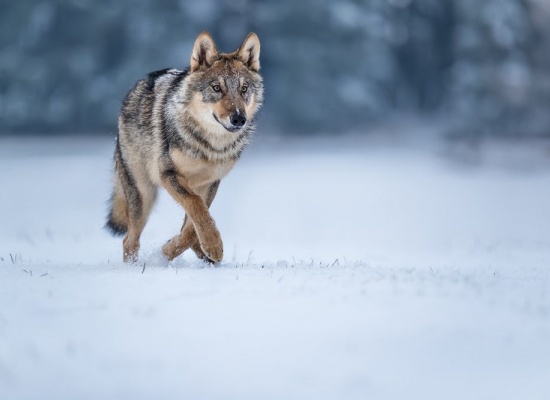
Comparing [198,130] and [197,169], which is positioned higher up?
[198,130]

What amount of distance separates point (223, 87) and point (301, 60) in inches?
875

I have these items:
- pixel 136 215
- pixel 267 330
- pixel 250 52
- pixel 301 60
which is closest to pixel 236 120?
pixel 250 52

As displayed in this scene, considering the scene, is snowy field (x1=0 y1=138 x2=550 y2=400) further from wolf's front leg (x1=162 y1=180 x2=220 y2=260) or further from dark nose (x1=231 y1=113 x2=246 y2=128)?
dark nose (x1=231 y1=113 x2=246 y2=128)

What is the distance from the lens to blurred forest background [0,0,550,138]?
1113 inches

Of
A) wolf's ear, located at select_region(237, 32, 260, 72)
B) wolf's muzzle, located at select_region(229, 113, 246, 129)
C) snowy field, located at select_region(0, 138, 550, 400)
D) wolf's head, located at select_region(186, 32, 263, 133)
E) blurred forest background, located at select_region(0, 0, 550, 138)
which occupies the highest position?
blurred forest background, located at select_region(0, 0, 550, 138)

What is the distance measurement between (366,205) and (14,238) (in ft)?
24.0

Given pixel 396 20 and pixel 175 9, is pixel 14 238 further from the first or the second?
pixel 396 20

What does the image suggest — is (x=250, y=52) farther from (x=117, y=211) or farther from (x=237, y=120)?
(x=117, y=211)

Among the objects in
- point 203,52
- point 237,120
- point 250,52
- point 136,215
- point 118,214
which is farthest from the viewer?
point 118,214

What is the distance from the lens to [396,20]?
31.7 meters

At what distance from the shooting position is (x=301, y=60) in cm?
2892

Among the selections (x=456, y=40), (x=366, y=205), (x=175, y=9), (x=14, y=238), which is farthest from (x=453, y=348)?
(x=456, y=40)

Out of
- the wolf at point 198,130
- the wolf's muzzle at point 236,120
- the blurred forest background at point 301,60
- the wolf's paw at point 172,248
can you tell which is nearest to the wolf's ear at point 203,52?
the wolf at point 198,130

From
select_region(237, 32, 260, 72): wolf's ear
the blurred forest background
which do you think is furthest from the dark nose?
the blurred forest background
